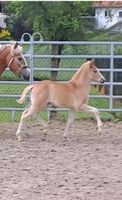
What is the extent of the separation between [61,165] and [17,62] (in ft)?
10.7

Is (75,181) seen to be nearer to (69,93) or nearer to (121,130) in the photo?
(69,93)

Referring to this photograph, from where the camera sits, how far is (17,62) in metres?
10.5

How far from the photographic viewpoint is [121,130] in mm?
11586

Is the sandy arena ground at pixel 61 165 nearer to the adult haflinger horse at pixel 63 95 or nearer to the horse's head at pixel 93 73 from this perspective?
the adult haflinger horse at pixel 63 95

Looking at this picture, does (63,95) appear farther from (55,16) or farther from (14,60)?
(55,16)

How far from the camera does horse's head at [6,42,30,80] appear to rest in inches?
413

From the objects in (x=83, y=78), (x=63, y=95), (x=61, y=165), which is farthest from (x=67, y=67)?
(x=61, y=165)

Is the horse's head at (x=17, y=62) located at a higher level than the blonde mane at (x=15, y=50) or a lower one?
lower

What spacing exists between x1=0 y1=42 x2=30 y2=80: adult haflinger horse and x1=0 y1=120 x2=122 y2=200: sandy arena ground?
3.62 ft

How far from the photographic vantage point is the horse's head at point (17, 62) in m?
10.5

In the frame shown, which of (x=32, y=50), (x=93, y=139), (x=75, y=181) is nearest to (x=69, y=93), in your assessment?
(x=93, y=139)

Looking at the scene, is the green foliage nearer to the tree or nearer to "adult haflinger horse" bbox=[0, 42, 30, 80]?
the tree

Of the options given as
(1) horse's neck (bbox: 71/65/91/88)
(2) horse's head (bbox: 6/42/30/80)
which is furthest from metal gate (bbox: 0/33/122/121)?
(1) horse's neck (bbox: 71/65/91/88)

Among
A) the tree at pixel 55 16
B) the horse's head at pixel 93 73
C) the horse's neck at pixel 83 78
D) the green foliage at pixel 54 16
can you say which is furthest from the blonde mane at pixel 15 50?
the green foliage at pixel 54 16
